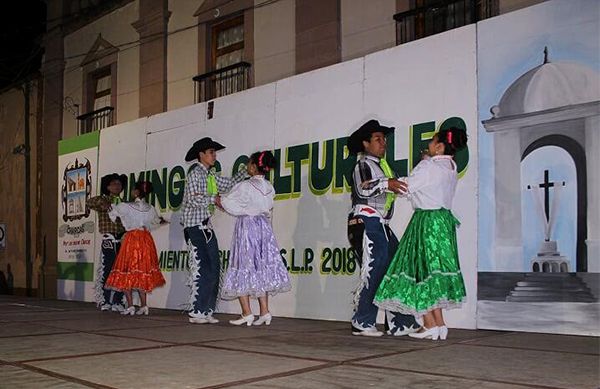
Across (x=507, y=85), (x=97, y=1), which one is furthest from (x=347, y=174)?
(x=97, y=1)

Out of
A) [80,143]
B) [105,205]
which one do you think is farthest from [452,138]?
[80,143]

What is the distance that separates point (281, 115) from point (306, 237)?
1.58m

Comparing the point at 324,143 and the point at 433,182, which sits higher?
the point at 324,143

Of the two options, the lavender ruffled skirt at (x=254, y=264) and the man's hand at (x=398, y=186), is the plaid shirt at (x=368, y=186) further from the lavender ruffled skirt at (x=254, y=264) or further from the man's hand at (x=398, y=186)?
the lavender ruffled skirt at (x=254, y=264)

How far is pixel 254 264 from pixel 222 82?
19.8ft

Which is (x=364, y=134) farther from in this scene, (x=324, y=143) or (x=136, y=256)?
(x=136, y=256)

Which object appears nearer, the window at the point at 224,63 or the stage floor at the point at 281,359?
the stage floor at the point at 281,359

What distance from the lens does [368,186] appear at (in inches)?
218

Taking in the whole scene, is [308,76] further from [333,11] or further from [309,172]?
[333,11]

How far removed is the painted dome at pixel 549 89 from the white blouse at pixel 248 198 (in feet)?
7.83

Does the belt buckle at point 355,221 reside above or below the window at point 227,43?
below

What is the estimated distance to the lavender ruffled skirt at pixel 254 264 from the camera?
266 inches

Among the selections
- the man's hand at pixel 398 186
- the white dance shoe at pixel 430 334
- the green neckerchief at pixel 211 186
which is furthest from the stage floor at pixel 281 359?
the green neckerchief at pixel 211 186

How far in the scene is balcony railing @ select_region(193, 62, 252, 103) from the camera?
11.6 meters
